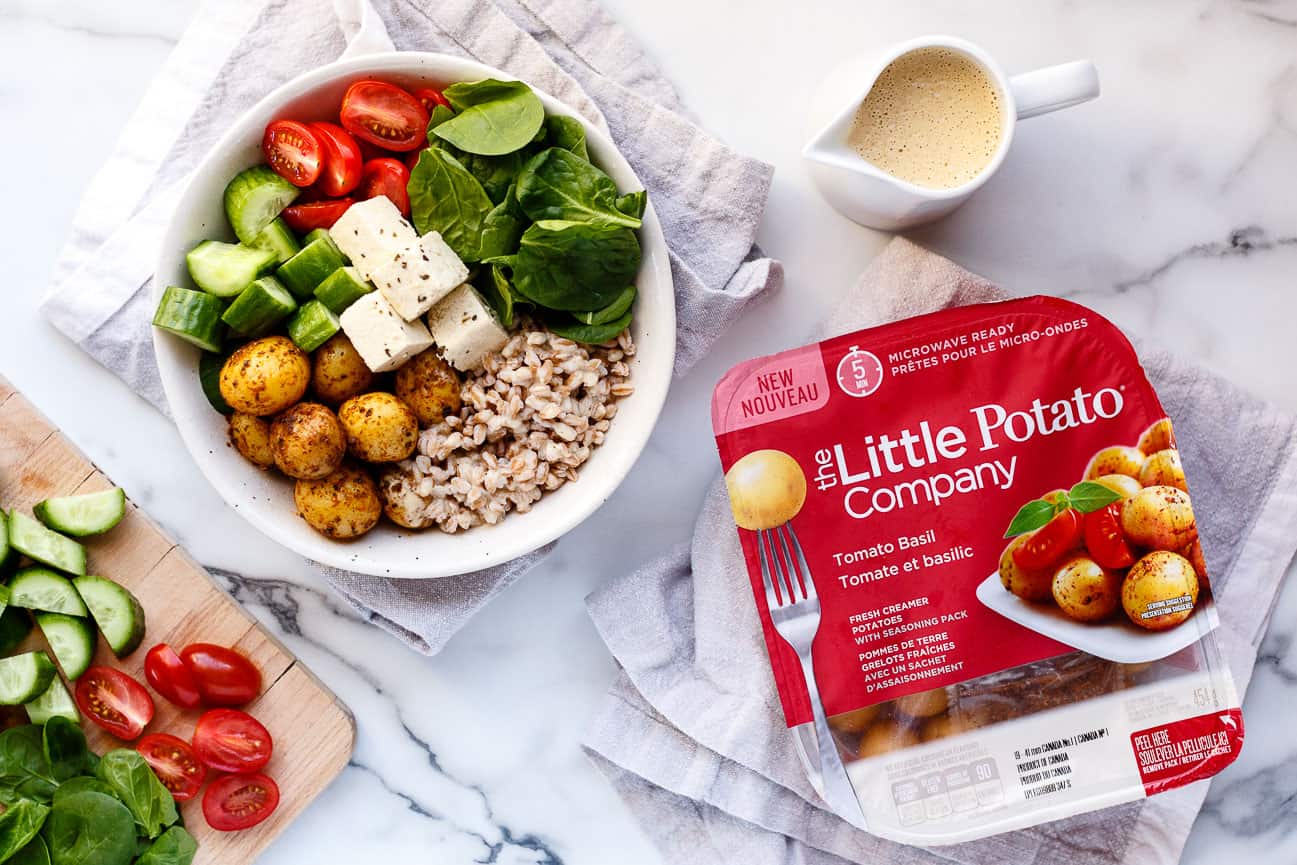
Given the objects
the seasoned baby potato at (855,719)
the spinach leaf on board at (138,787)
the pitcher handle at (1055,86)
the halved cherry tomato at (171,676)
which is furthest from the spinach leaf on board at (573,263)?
the spinach leaf on board at (138,787)

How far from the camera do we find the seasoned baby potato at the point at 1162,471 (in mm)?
1435

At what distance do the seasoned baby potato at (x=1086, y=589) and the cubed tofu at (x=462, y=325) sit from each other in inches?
31.1

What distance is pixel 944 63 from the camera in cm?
144

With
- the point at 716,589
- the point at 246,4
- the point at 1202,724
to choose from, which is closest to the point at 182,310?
the point at 246,4

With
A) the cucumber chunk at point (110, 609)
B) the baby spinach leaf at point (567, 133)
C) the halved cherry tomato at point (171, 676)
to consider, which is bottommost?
the halved cherry tomato at point (171, 676)

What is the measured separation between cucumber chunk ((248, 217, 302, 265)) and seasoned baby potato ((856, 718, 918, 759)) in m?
0.96

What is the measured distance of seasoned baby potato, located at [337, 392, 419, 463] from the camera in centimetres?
134

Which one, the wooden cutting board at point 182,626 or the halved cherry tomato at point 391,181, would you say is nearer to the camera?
the halved cherry tomato at point 391,181

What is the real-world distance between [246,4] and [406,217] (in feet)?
1.63

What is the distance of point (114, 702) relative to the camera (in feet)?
5.10

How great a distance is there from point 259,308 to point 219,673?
555mm

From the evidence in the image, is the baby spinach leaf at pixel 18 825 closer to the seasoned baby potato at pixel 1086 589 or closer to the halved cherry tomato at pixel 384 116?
the halved cherry tomato at pixel 384 116

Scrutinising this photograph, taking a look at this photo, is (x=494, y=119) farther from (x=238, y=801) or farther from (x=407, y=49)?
(x=238, y=801)

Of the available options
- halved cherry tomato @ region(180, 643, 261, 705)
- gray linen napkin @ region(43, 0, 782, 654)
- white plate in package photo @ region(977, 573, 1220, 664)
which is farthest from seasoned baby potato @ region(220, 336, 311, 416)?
white plate in package photo @ region(977, 573, 1220, 664)
